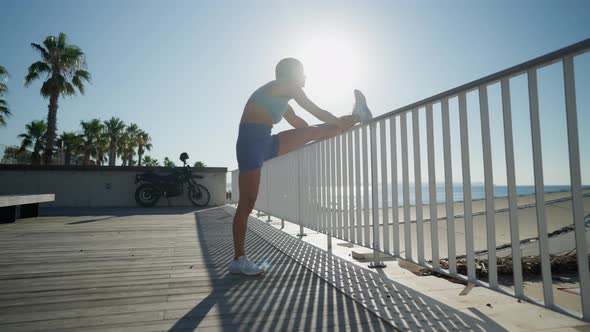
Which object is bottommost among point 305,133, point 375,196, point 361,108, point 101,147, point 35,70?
point 375,196

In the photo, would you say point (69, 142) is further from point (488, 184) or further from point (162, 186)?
point (488, 184)

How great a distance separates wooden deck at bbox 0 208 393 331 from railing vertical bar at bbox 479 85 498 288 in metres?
0.48

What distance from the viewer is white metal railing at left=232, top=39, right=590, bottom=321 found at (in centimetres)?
105

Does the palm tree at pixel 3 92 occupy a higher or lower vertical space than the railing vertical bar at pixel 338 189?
higher

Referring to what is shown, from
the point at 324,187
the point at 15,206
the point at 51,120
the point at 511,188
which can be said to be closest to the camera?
the point at 511,188

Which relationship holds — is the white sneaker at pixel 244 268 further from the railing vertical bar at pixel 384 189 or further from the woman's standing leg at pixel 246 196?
the railing vertical bar at pixel 384 189

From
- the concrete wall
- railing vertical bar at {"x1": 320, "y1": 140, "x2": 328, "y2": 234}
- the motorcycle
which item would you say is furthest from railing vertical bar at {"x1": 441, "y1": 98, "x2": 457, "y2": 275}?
the concrete wall

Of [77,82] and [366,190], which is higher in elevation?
[77,82]

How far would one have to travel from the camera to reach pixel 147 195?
31.4 feet

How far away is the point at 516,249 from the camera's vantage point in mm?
1213

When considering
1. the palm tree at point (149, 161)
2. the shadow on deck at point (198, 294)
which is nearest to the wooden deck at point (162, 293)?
the shadow on deck at point (198, 294)

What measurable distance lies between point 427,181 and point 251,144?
1.05 metres

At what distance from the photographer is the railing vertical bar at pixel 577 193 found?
99 cm

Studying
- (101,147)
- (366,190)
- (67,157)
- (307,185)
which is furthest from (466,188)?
(101,147)
